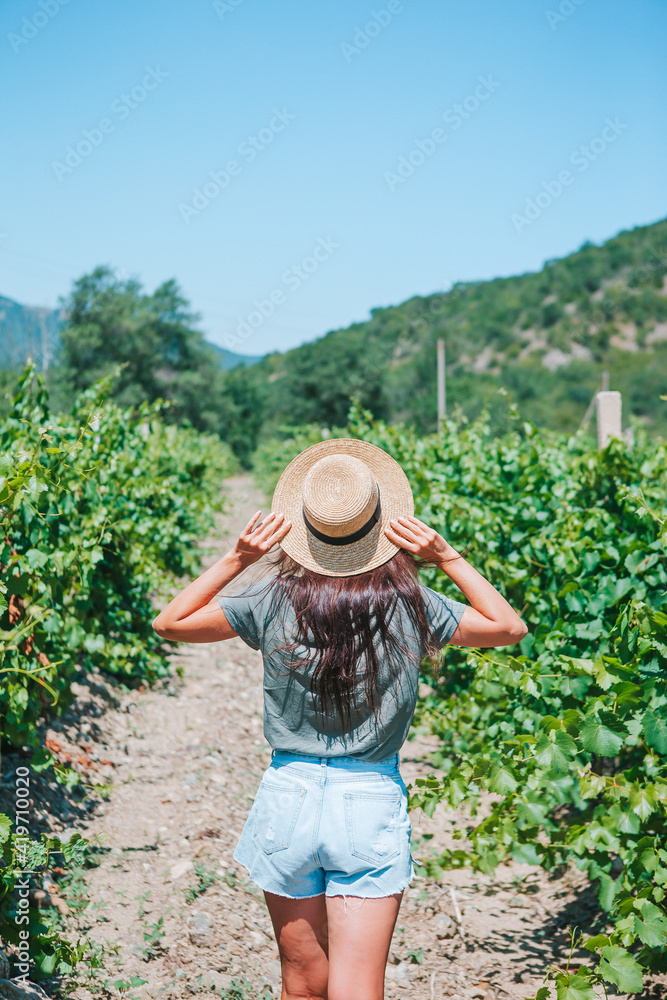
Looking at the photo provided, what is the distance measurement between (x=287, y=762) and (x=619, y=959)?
3.60ft

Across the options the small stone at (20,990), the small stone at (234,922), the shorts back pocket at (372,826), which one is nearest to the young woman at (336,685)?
the shorts back pocket at (372,826)

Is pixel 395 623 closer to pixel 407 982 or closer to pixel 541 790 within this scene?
pixel 541 790

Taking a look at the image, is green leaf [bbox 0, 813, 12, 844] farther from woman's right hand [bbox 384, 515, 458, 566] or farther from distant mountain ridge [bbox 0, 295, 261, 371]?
distant mountain ridge [bbox 0, 295, 261, 371]

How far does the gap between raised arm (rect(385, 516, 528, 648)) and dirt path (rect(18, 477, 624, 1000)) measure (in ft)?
1.73

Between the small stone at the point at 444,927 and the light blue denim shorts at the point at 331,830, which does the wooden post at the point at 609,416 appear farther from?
the light blue denim shorts at the point at 331,830

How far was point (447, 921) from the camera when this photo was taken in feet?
9.99

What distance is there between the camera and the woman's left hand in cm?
173

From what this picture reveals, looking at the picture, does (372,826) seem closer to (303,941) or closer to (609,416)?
(303,941)

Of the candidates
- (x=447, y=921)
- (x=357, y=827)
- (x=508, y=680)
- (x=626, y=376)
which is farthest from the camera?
(x=626, y=376)

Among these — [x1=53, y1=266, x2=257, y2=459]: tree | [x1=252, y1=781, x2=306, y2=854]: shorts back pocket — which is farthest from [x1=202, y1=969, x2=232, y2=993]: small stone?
[x1=53, y1=266, x2=257, y2=459]: tree

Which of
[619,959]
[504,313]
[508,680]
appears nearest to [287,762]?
[619,959]

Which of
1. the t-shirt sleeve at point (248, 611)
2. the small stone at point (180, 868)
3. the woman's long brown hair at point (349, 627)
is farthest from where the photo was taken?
the small stone at point (180, 868)

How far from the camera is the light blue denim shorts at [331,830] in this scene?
1606mm

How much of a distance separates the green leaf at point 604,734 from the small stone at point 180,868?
→ 1.87 m
